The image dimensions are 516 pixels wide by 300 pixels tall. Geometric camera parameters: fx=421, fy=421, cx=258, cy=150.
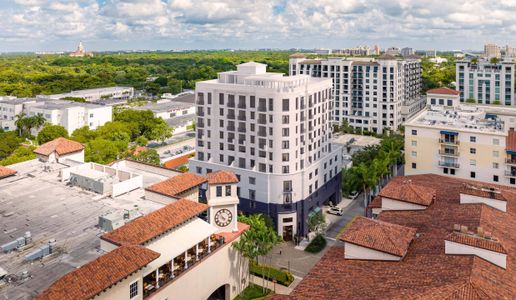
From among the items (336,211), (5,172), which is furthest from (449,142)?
(5,172)

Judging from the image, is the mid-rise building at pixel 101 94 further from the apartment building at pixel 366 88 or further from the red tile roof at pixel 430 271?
the red tile roof at pixel 430 271

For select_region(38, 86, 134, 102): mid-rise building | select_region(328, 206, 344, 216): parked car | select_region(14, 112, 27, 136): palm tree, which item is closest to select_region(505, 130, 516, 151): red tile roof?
select_region(328, 206, 344, 216): parked car

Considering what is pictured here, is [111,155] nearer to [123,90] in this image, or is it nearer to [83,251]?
[83,251]

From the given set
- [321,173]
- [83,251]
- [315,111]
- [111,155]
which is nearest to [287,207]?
[321,173]

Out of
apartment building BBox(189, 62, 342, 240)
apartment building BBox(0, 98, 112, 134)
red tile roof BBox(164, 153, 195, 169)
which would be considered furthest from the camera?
apartment building BBox(0, 98, 112, 134)

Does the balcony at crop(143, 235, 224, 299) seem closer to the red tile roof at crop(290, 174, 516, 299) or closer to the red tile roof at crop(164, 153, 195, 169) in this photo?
the red tile roof at crop(290, 174, 516, 299)

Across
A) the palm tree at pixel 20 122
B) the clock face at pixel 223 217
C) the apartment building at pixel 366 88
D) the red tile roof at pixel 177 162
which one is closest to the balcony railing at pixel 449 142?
the clock face at pixel 223 217
